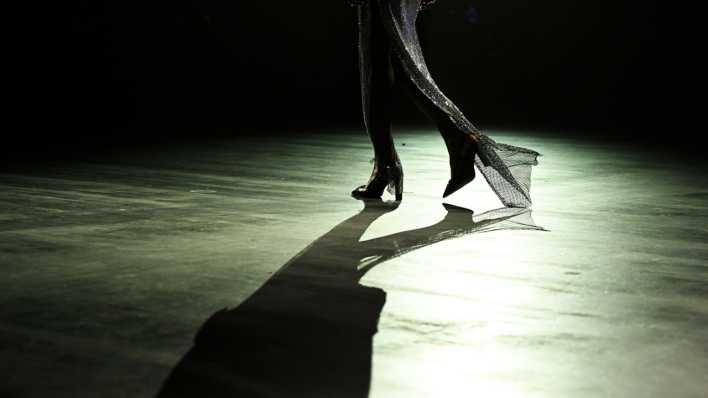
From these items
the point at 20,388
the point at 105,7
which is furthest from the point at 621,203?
the point at 105,7

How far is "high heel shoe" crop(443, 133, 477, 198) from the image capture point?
16.5 feet

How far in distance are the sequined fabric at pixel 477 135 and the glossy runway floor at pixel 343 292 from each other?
16 cm

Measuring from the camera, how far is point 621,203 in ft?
17.1

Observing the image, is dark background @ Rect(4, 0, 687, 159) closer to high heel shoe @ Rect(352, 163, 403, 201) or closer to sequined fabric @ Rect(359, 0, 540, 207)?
high heel shoe @ Rect(352, 163, 403, 201)

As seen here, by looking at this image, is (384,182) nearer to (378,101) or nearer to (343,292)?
(378,101)

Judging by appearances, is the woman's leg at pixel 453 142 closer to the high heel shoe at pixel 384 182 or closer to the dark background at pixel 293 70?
the high heel shoe at pixel 384 182

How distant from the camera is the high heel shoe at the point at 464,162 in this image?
502 centimetres

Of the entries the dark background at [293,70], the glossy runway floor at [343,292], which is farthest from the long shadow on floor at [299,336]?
the dark background at [293,70]

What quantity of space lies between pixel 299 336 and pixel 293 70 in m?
13.9

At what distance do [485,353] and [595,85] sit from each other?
15706 millimetres

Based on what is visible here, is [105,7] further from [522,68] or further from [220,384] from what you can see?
[220,384]

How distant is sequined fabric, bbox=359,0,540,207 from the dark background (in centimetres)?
368

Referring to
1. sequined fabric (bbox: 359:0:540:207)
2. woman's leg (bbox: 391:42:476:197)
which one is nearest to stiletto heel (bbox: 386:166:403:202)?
woman's leg (bbox: 391:42:476:197)

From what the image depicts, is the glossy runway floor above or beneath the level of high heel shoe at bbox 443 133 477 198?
beneath
